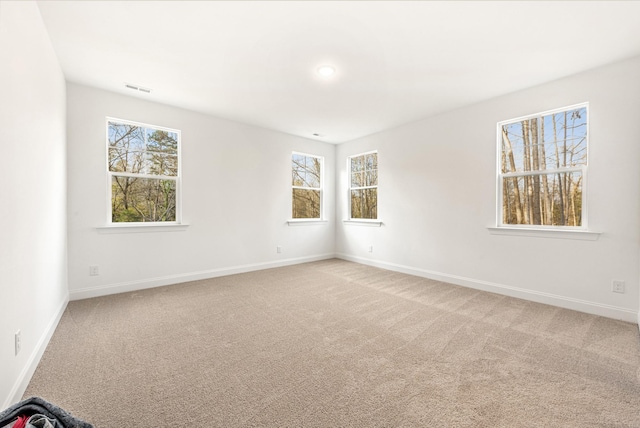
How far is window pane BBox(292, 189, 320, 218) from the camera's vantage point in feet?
18.4

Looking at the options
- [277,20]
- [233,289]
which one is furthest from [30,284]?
[277,20]

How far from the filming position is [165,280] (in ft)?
13.0

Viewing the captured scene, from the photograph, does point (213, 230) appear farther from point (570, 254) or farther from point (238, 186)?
point (570, 254)

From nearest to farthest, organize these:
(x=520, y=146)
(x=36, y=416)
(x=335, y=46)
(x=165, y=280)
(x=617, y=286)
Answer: (x=36, y=416), (x=335, y=46), (x=617, y=286), (x=520, y=146), (x=165, y=280)

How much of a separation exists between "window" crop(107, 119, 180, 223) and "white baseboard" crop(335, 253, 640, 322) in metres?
3.88

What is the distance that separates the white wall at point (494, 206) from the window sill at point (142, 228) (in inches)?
129

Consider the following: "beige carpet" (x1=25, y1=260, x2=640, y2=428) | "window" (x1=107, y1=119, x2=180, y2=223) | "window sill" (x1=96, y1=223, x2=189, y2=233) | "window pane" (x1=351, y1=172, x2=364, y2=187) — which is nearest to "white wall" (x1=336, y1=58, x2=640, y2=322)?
"beige carpet" (x1=25, y1=260, x2=640, y2=428)

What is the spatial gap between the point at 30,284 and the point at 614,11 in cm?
469

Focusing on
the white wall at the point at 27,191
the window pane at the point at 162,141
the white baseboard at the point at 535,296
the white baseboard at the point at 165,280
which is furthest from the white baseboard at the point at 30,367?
the white baseboard at the point at 535,296

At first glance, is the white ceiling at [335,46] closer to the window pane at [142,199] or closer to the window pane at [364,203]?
the window pane at [142,199]

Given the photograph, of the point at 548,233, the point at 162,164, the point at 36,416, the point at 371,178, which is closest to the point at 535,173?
the point at 548,233

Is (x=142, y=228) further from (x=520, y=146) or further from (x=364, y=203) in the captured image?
(x=520, y=146)

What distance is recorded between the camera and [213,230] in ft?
14.4

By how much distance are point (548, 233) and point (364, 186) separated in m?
3.09
